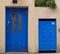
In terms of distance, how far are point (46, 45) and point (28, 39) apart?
3.46 feet

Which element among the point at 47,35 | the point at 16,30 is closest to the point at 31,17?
the point at 16,30

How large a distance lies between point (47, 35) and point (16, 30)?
1.77 m

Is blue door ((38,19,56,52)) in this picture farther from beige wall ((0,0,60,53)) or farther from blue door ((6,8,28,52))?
blue door ((6,8,28,52))

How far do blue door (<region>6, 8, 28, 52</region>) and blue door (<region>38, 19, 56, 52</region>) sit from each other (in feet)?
2.79

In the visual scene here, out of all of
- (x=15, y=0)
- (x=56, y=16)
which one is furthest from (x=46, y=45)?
(x=15, y=0)

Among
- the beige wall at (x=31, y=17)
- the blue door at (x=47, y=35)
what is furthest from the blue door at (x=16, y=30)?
the blue door at (x=47, y=35)

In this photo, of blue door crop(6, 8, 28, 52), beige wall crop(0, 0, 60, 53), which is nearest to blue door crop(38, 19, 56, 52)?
beige wall crop(0, 0, 60, 53)

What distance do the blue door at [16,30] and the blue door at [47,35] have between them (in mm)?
851

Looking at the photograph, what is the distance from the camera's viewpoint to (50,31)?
16875 mm

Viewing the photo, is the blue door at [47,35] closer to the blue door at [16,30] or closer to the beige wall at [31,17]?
the beige wall at [31,17]

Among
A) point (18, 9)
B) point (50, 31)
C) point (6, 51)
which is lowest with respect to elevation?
point (6, 51)

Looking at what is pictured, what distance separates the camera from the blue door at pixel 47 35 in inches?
662

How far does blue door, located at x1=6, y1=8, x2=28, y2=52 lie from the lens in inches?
667

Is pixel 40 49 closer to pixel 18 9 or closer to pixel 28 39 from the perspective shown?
pixel 28 39
